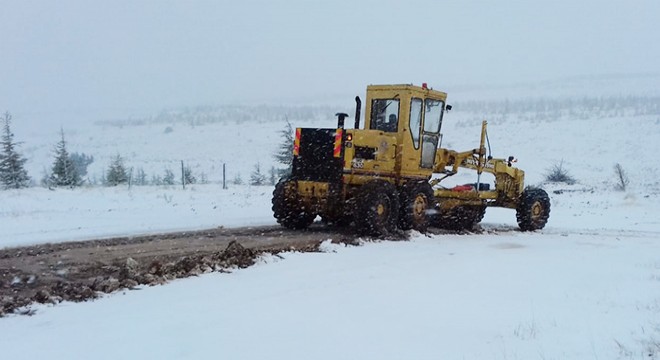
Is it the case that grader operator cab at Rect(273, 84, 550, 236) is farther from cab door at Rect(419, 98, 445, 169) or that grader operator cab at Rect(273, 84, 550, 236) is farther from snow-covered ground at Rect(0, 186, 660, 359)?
snow-covered ground at Rect(0, 186, 660, 359)

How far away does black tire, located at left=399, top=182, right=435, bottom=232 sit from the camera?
12984mm

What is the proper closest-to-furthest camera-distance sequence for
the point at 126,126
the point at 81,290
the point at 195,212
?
the point at 81,290 → the point at 195,212 → the point at 126,126

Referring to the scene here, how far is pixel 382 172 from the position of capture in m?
13.0

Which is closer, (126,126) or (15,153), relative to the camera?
(15,153)

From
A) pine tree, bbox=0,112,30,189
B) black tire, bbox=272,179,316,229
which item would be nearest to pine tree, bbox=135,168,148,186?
pine tree, bbox=0,112,30,189

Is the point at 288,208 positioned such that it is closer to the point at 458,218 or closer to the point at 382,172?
the point at 382,172

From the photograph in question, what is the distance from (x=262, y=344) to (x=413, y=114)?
8.97 metres

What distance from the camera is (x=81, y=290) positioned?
22.5 feet

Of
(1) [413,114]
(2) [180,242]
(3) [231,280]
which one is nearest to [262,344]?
(3) [231,280]

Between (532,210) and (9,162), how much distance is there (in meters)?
27.8

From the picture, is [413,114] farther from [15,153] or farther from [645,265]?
[15,153]

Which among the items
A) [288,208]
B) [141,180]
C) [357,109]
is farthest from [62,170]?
[357,109]

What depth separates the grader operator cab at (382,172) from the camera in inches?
483

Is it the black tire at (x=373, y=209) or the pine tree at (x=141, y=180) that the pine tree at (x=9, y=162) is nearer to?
the pine tree at (x=141, y=180)
